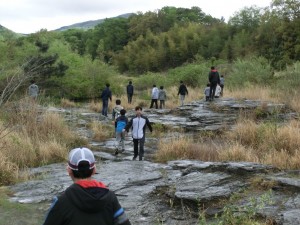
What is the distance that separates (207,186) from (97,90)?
2281 cm

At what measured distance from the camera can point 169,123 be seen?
671 inches

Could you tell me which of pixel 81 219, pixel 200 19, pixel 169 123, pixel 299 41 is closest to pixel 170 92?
pixel 169 123

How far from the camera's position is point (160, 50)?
196 ft

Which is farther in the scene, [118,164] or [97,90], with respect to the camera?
[97,90]

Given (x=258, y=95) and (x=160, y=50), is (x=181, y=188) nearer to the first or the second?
(x=258, y=95)

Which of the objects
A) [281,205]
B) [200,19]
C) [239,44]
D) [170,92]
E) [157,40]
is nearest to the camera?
[281,205]

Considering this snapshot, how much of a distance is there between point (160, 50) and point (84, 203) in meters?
57.7

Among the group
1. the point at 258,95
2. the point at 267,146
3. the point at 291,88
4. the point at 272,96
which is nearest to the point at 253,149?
the point at 267,146

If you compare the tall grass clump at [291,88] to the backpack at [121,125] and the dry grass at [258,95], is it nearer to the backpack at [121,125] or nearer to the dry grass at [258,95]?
the dry grass at [258,95]

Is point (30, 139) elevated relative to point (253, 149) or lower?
elevated

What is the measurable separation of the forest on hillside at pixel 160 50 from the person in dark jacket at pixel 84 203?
10011 mm

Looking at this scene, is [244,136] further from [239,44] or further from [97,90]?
[239,44]

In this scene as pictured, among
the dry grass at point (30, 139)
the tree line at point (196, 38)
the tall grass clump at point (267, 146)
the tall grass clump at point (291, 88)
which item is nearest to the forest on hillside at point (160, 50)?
the tree line at point (196, 38)

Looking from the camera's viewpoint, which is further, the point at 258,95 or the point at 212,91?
the point at 258,95
